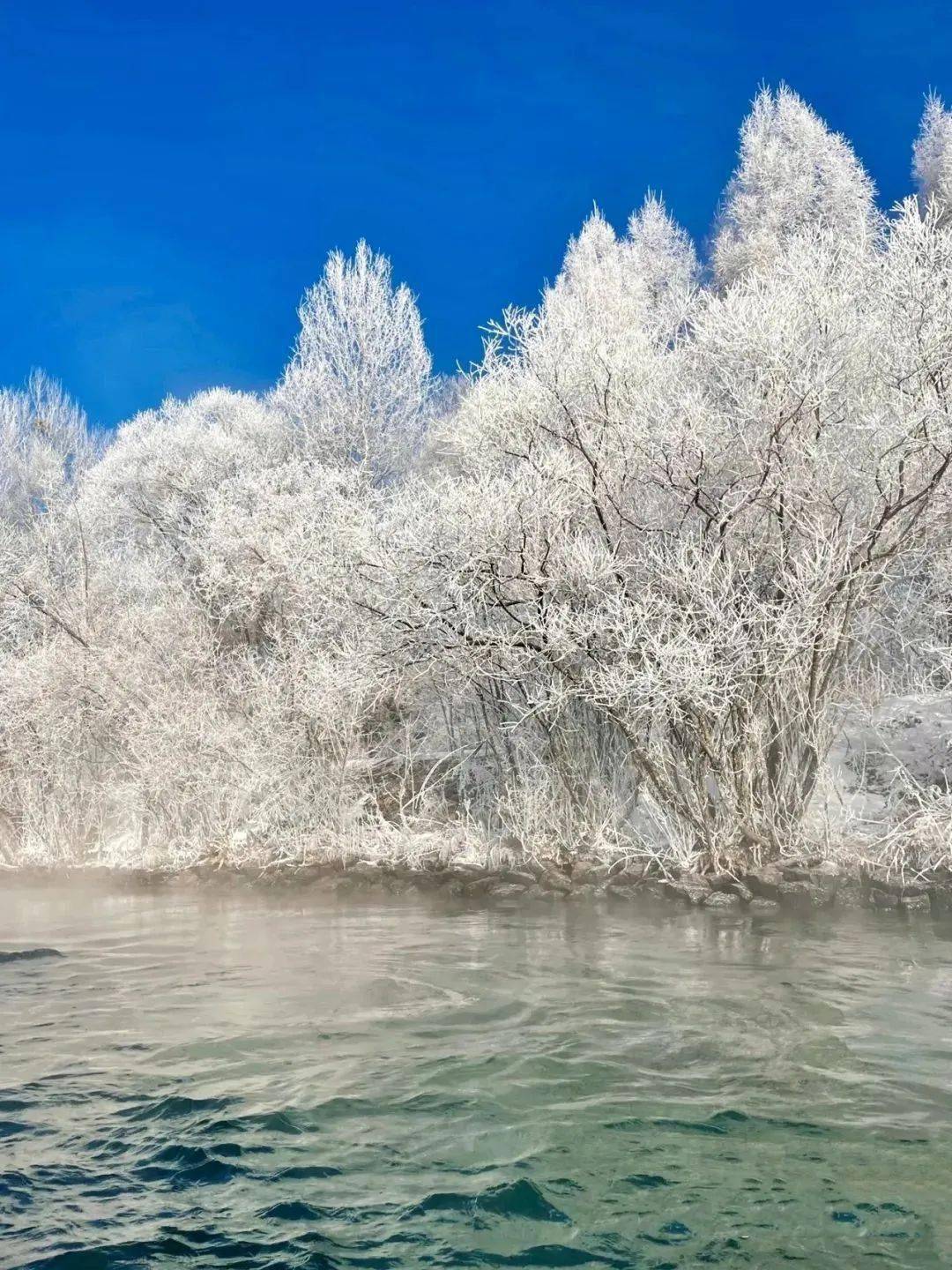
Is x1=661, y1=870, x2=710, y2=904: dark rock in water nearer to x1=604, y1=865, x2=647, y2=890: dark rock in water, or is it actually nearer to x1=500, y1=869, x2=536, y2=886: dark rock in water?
x1=604, y1=865, x2=647, y2=890: dark rock in water

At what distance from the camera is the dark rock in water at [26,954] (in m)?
9.96

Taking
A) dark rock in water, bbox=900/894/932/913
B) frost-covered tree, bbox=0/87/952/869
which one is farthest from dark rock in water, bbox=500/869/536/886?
dark rock in water, bbox=900/894/932/913

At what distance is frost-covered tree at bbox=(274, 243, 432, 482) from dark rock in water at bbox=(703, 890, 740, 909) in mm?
Answer: 17137

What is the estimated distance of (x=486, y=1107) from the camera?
542cm

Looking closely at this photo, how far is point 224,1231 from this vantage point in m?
4.01

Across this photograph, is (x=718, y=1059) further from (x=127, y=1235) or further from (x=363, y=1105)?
(x=127, y=1235)

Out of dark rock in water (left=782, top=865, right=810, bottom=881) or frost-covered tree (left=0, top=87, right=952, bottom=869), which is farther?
dark rock in water (left=782, top=865, right=810, bottom=881)

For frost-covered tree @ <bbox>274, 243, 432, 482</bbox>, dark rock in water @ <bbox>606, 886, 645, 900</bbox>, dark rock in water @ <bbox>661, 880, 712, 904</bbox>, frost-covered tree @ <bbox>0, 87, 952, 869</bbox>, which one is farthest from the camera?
frost-covered tree @ <bbox>274, 243, 432, 482</bbox>

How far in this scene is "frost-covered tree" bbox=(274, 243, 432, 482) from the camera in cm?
2739

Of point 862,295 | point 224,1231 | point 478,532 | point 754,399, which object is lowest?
point 224,1231

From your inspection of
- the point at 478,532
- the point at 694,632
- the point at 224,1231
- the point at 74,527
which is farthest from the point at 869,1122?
the point at 74,527

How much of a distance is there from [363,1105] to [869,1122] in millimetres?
2350

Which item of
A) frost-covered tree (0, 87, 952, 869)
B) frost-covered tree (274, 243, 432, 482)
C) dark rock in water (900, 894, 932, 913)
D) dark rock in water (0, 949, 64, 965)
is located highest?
frost-covered tree (274, 243, 432, 482)

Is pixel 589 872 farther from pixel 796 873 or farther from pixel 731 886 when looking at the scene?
pixel 796 873
